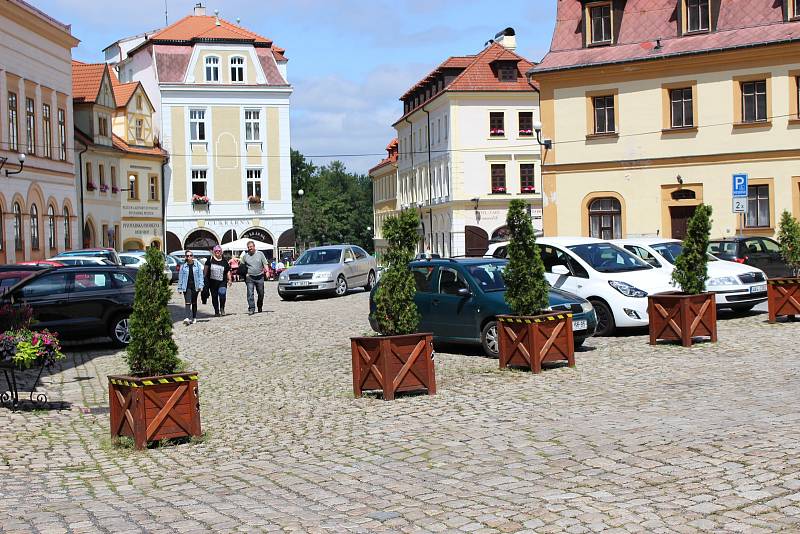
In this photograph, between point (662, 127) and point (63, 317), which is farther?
point (662, 127)

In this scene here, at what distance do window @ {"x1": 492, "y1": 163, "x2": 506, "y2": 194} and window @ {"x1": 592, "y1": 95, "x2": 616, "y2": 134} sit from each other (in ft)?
Answer: 85.5

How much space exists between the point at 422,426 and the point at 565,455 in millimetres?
2180

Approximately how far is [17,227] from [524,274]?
106ft

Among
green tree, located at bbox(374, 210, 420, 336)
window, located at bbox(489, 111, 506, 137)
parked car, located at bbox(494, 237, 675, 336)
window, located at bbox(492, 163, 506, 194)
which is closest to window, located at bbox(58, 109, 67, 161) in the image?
window, located at bbox(489, 111, 506, 137)

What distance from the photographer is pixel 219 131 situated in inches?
2766

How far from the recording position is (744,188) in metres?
28.3

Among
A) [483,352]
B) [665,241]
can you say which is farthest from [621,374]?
[665,241]

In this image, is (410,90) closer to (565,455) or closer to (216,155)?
(216,155)

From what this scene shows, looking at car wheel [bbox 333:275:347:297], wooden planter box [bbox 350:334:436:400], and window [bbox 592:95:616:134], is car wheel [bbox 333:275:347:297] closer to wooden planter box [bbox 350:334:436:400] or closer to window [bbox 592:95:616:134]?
window [bbox 592:95:616:134]

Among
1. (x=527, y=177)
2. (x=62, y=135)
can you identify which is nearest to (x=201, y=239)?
(x=527, y=177)

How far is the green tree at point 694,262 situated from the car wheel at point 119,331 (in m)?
10.1

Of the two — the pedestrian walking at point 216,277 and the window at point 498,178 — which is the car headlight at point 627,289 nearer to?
the pedestrian walking at point 216,277

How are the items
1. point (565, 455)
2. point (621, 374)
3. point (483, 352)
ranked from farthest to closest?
point (483, 352), point (621, 374), point (565, 455)

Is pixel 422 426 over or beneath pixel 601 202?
beneath
